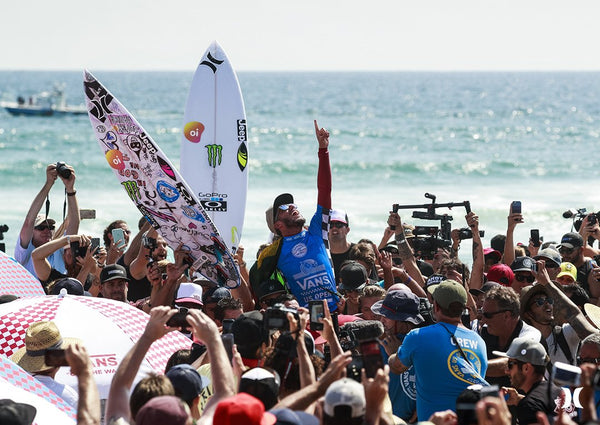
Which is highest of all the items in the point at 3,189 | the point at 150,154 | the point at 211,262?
the point at 150,154

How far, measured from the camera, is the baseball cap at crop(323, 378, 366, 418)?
3439 millimetres

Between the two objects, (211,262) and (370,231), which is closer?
(211,262)

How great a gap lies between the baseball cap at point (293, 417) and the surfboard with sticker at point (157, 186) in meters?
2.89

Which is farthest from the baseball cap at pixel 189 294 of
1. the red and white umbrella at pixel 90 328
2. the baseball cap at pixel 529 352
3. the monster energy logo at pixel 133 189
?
the baseball cap at pixel 529 352

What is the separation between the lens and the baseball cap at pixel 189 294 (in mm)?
6288

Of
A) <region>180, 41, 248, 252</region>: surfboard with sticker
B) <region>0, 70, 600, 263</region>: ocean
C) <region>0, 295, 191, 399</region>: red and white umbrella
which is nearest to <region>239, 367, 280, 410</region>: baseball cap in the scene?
<region>0, 295, 191, 399</region>: red and white umbrella

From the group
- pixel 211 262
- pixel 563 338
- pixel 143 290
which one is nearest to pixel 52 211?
pixel 143 290

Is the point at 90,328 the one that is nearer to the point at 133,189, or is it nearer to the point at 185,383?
the point at 185,383

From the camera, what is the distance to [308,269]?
640 cm

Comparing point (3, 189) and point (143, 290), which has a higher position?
point (143, 290)

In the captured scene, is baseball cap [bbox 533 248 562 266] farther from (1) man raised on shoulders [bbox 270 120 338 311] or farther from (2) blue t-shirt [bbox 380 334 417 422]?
(2) blue t-shirt [bbox 380 334 417 422]

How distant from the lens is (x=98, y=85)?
21.7 ft

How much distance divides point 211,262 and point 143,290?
1.36 metres

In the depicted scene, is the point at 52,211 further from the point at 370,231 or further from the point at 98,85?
the point at 98,85
